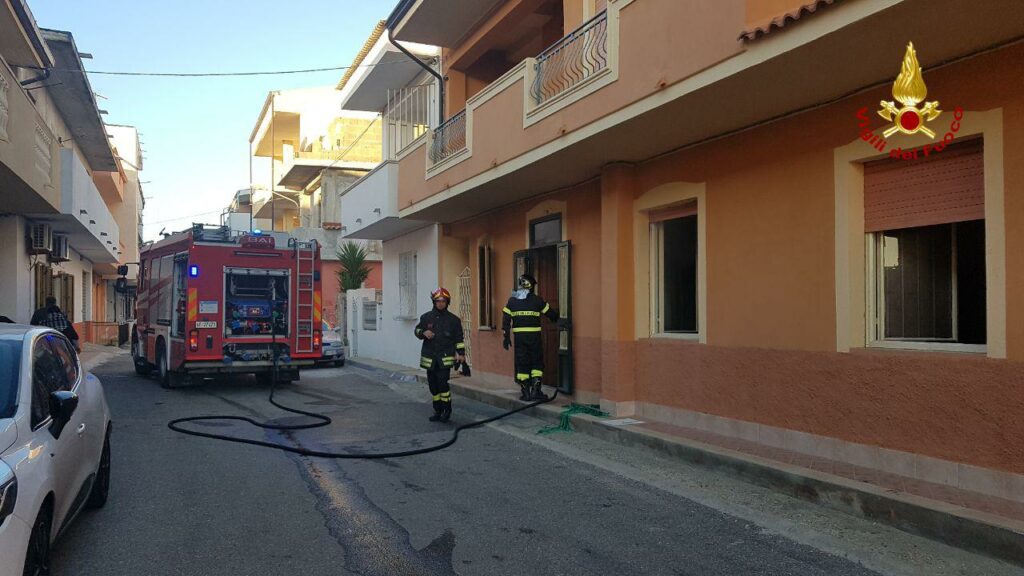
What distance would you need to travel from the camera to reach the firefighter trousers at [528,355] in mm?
10945

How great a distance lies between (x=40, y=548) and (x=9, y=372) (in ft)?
3.80

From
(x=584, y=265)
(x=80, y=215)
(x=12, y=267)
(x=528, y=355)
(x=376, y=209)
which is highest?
(x=376, y=209)

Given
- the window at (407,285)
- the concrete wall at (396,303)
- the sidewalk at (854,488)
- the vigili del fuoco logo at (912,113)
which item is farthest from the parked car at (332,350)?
the vigili del fuoco logo at (912,113)

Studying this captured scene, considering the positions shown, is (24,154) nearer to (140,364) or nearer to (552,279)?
(140,364)

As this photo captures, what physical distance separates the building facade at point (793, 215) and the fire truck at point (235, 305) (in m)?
4.98

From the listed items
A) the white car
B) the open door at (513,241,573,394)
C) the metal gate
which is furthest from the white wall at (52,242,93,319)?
the white car

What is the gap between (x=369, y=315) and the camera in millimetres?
22359

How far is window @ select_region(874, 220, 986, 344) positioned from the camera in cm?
612

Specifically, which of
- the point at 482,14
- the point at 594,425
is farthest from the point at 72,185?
the point at 594,425

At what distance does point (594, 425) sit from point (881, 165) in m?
4.38

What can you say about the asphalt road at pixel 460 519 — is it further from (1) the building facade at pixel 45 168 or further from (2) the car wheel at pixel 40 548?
(1) the building facade at pixel 45 168

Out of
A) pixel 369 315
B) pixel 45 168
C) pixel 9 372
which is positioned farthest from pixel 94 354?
pixel 9 372

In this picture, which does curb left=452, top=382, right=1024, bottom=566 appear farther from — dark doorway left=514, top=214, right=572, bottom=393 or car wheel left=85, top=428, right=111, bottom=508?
car wheel left=85, top=428, right=111, bottom=508

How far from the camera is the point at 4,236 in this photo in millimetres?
15398
